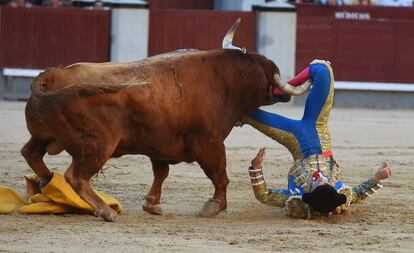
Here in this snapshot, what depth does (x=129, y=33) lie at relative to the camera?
45.1ft

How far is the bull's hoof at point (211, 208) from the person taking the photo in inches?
233

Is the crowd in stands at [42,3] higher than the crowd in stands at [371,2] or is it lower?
lower

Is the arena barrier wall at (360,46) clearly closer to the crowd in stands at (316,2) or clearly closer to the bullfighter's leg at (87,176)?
the crowd in stands at (316,2)

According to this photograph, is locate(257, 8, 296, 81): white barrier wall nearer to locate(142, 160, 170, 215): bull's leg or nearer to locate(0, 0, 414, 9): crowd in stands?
locate(0, 0, 414, 9): crowd in stands

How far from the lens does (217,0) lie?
1686cm

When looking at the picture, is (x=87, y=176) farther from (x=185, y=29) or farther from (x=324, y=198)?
(x=185, y=29)

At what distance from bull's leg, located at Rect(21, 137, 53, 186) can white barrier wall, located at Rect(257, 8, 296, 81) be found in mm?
8220

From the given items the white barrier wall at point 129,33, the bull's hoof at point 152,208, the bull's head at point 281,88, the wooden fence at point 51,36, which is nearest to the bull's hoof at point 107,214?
the bull's hoof at point 152,208

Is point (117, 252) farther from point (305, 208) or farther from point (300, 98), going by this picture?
point (300, 98)

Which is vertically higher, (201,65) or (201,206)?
(201,65)

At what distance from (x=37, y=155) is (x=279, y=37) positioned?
8424 mm

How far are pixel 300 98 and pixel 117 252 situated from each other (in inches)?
360

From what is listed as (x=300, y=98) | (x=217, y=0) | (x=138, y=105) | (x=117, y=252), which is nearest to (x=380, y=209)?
(x=138, y=105)

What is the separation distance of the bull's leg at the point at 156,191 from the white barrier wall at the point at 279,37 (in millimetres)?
7886
